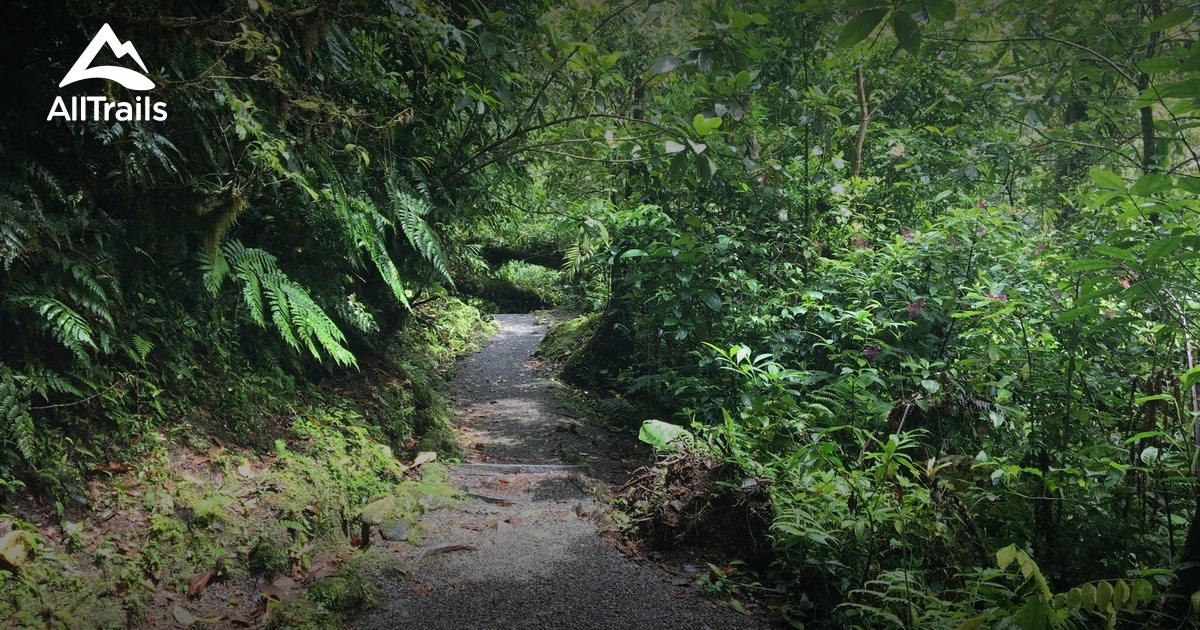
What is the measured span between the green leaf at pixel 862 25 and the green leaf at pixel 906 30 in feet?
0.12

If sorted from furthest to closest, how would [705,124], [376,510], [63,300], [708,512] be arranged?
[705,124], [376,510], [708,512], [63,300]

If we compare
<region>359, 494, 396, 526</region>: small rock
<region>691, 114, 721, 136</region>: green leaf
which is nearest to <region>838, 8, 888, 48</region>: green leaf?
<region>691, 114, 721, 136</region>: green leaf

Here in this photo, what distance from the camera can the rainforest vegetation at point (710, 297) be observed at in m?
2.51

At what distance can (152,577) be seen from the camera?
256cm

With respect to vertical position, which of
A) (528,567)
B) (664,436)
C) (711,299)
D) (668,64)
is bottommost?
(528,567)

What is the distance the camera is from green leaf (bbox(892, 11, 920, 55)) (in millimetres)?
1632

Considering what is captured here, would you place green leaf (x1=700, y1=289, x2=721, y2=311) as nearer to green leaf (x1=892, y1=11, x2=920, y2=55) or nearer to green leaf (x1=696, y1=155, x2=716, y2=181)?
green leaf (x1=696, y1=155, x2=716, y2=181)

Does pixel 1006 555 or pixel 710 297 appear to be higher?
pixel 710 297

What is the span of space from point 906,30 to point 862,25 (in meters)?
0.12

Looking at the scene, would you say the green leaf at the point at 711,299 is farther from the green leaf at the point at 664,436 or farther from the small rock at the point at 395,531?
the small rock at the point at 395,531

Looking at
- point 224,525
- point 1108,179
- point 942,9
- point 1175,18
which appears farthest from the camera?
point 224,525

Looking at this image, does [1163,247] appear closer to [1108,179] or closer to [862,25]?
[1108,179]

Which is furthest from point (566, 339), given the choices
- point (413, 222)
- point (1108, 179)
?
point (1108, 179)

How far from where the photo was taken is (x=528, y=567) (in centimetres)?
311
